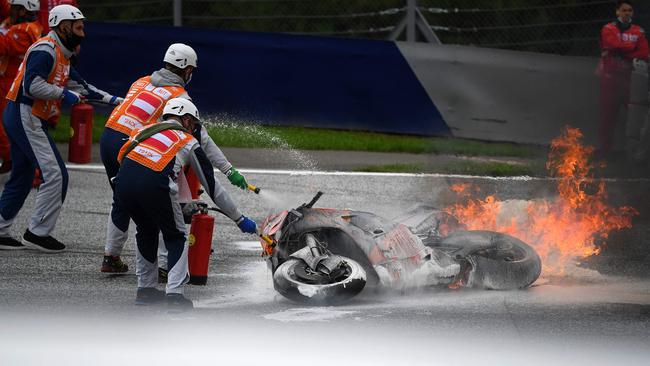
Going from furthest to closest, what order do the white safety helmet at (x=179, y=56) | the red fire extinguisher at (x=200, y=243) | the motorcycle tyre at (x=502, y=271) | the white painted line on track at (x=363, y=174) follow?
1. the white painted line on track at (x=363, y=174)
2. the white safety helmet at (x=179, y=56)
3. the motorcycle tyre at (x=502, y=271)
4. the red fire extinguisher at (x=200, y=243)

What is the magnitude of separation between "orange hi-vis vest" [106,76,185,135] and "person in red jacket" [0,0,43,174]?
2.76m

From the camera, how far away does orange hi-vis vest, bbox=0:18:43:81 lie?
12719 millimetres


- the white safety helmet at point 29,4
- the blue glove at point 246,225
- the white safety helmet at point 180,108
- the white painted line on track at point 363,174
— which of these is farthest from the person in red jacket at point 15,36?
the blue glove at point 246,225

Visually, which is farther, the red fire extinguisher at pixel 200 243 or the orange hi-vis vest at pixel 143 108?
the orange hi-vis vest at pixel 143 108

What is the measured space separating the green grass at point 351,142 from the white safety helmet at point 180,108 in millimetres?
7054

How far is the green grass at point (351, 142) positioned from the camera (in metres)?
16.1

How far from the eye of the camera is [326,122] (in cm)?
1689

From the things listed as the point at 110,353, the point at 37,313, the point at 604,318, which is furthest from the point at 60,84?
the point at 604,318

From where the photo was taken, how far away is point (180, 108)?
9.15 m

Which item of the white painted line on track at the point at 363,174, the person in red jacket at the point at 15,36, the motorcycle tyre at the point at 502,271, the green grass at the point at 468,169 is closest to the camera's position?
the motorcycle tyre at the point at 502,271

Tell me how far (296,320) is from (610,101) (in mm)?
8123

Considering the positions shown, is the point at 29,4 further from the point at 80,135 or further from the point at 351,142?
the point at 351,142

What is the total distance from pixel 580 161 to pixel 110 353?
615 centimetres

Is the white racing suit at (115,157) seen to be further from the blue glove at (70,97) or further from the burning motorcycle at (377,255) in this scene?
the burning motorcycle at (377,255)
